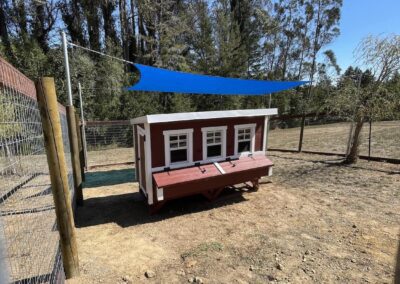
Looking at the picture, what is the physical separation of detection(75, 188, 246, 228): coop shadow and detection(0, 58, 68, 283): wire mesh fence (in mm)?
1798

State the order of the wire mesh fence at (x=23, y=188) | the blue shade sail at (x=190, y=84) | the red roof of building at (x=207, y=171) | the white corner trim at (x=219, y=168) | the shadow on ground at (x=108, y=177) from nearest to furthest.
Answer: the wire mesh fence at (x=23, y=188)
the red roof of building at (x=207, y=171)
the white corner trim at (x=219, y=168)
the blue shade sail at (x=190, y=84)
the shadow on ground at (x=108, y=177)

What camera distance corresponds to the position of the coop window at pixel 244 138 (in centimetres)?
582

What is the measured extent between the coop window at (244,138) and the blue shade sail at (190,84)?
7.31 feet

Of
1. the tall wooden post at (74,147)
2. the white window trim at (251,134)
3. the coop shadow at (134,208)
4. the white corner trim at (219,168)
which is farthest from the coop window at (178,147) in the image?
the tall wooden post at (74,147)

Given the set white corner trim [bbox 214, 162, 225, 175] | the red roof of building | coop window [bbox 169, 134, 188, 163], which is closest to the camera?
the red roof of building

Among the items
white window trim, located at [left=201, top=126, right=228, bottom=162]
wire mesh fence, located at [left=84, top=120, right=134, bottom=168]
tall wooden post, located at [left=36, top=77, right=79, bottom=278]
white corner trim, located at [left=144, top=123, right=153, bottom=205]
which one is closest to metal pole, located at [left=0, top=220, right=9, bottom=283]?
tall wooden post, located at [left=36, top=77, right=79, bottom=278]

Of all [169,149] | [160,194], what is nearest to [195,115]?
[169,149]

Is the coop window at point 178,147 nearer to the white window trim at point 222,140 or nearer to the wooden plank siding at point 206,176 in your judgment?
the wooden plank siding at point 206,176

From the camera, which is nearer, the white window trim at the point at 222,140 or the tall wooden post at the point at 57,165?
the tall wooden post at the point at 57,165

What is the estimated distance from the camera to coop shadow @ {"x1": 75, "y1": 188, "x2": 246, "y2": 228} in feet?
15.3

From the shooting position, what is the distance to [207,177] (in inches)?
198

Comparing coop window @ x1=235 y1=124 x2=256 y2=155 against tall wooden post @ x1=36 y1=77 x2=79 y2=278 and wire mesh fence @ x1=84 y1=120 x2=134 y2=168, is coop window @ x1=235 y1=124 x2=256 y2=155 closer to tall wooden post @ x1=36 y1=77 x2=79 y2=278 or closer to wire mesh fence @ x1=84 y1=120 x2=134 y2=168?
tall wooden post @ x1=36 y1=77 x2=79 y2=278

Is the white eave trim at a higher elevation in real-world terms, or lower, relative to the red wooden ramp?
higher

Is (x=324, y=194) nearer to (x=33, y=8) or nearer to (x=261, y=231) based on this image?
(x=261, y=231)
